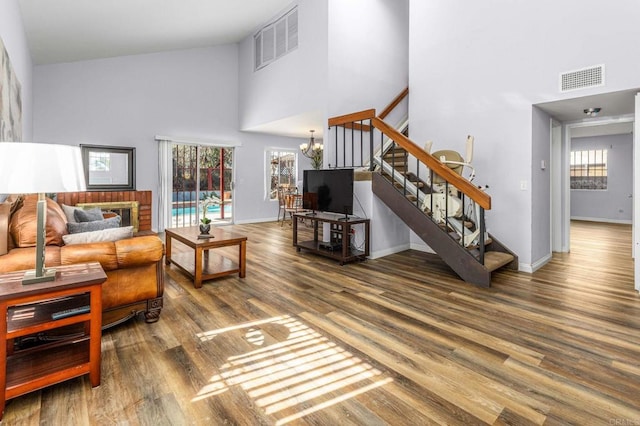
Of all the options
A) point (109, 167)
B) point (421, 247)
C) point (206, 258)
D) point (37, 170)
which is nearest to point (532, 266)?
point (421, 247)

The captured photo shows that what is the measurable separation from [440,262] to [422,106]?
246 cm

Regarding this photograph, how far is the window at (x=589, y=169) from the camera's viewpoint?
9.40 m

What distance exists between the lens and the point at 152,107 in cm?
740

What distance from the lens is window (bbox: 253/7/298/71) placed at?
6.56 m

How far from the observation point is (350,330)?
8.48 feet

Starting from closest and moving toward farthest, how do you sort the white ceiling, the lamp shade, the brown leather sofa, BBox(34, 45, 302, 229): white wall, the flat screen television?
the lamp shade < the brown leather sofa < the white ceiling < the flat screen television < BBox(34, 45, 302, 229): white wall

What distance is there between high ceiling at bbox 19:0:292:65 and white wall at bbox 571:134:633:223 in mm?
9268

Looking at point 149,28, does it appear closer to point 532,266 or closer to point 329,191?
point 329,191

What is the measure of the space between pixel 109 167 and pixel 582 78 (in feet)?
26.1

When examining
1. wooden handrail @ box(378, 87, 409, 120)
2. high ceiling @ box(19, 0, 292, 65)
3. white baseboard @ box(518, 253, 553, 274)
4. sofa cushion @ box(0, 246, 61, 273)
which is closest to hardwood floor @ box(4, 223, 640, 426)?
white baseboard @ box(518, 253, 553, 274)

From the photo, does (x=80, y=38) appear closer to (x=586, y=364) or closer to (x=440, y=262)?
(x=440, y=262)

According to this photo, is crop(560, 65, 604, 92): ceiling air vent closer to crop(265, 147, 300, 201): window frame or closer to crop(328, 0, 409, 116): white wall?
crop(328, 0, 409, 116): white wall

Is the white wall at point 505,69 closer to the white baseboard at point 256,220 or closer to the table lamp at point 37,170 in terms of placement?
the table lamp at point 37,170

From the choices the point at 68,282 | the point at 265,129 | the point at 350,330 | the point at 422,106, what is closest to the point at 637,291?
the point at 350,330
